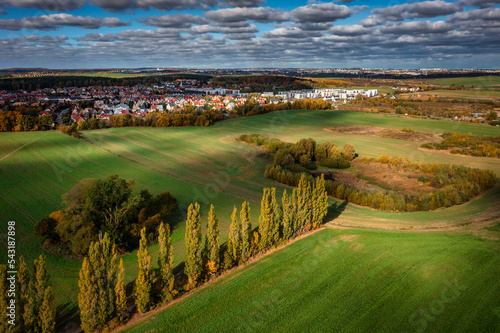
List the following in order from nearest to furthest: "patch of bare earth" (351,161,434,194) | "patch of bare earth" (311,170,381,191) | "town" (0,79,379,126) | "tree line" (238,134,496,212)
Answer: "tree line" (238,134,496,212) < "patch of bare earth" (351,161,434,194) < "patch of bare earth" (311,170,381,191) < "town" (0,79,379,126)

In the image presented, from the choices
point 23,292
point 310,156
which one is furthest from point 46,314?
point 310,156

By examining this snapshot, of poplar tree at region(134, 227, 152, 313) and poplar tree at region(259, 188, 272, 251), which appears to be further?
poplar tree at region(259, 188, 272, 251)

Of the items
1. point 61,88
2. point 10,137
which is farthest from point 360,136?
point 61,88

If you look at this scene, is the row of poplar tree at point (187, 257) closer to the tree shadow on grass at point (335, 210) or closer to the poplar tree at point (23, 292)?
the poplar tree at point (23, 292)

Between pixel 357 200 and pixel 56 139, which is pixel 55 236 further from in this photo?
pixel 56 139

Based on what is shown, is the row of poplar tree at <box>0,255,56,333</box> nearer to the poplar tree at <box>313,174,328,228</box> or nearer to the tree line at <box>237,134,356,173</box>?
the poplar tree at <box>313,174,328,228</box>

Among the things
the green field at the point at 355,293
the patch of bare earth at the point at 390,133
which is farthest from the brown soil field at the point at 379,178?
the patch of bare earth at the point at 390,133

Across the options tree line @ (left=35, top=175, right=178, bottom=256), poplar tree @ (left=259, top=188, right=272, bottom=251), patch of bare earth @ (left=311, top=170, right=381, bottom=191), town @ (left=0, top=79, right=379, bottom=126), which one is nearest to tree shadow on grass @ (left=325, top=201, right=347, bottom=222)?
patch of bare earth @ (left=311, top=170, right=381, bottom=191)
